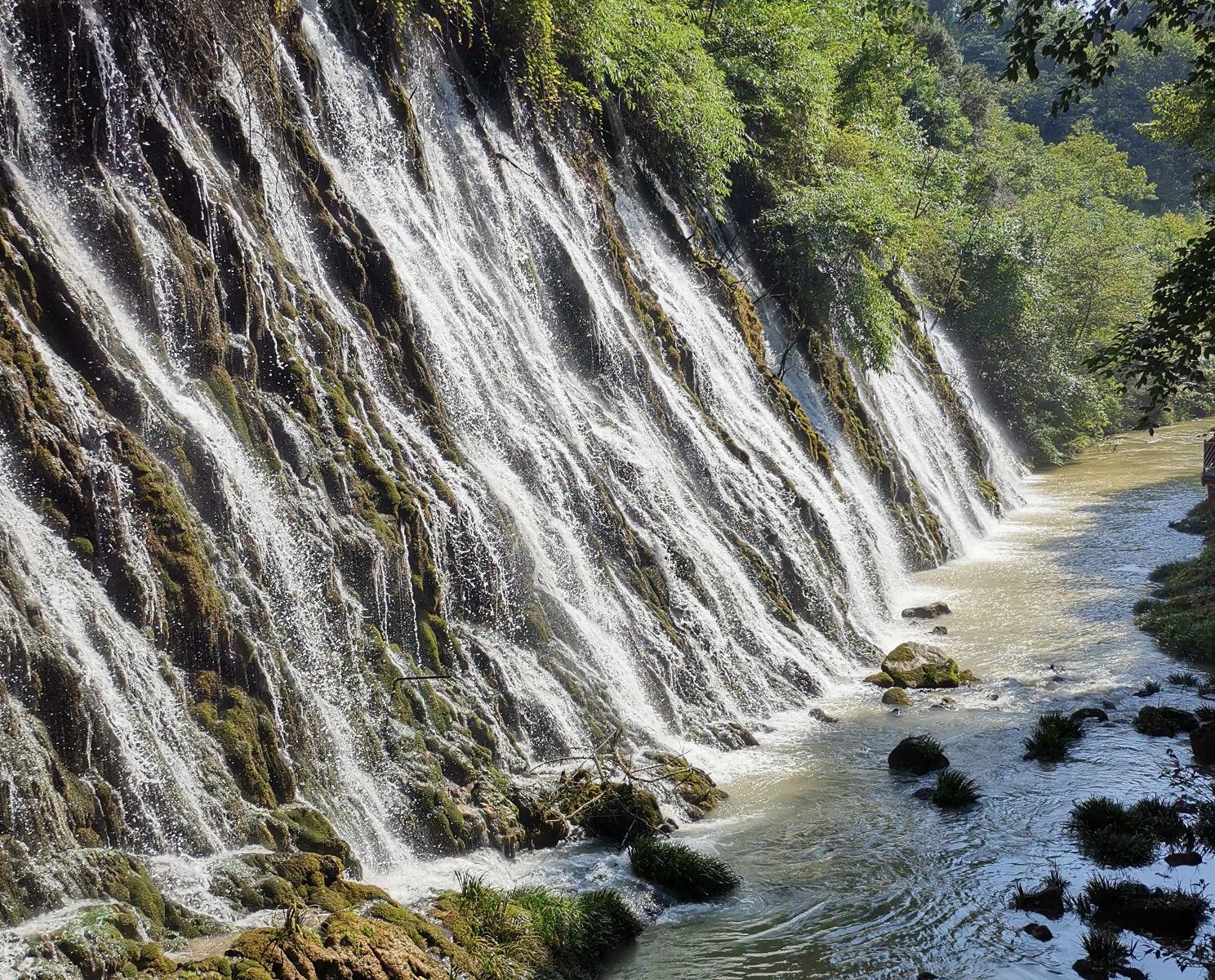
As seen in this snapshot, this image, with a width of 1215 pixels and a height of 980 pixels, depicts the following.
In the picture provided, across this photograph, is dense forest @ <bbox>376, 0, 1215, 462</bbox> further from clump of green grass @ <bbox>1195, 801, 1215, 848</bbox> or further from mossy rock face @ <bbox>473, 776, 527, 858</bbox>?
mossy rock face @ <bbox>473, 776, 527, 858</bbox>

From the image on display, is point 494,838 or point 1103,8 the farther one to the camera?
point 494,838

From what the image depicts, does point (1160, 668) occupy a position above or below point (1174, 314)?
below

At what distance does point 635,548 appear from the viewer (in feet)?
44.0

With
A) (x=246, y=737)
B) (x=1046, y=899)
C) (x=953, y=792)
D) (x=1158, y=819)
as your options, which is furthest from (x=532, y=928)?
(x=1158, y=819)

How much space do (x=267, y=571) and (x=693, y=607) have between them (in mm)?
5805

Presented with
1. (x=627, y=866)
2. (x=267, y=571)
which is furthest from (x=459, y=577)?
(x=627, y=866)

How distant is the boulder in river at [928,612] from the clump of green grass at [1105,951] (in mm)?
10135

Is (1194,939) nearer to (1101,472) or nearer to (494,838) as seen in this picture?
(494,838)

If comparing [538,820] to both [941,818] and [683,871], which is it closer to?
[683,871]

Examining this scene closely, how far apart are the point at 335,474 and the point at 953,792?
6.32m

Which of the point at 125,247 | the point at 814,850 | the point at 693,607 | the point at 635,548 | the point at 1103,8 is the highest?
the point at 125,247

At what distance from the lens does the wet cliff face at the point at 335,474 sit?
25.7 feet

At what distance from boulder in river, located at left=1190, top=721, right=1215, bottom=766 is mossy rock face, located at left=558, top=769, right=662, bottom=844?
5.55m

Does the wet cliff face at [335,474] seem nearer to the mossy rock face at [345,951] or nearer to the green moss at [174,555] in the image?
the green moss at [174,555]
